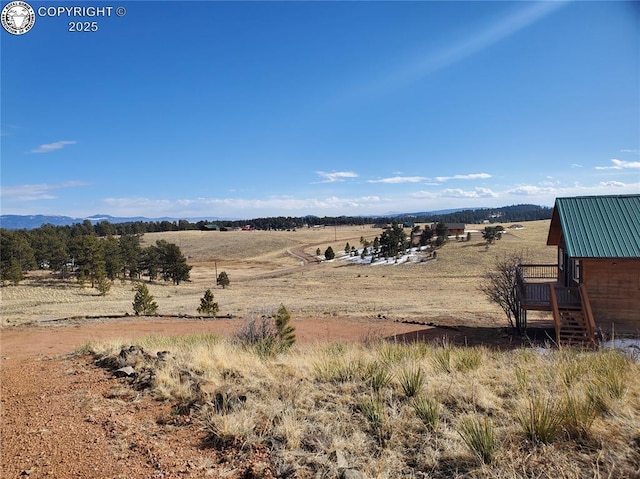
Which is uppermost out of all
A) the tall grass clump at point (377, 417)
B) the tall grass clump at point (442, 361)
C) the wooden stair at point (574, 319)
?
the tall grass clump at point (377, 417)

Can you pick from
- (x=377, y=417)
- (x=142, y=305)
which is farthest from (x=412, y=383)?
(x=142, y=305)

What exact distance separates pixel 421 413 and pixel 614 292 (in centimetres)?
1506

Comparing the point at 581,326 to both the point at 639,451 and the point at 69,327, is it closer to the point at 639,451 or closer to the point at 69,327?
the point at 639,451

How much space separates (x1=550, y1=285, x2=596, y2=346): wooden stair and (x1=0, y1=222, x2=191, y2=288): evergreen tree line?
44803mm

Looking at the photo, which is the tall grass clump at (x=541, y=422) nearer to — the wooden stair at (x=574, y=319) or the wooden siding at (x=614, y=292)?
→ the wooden stair at (x=574, y=319)

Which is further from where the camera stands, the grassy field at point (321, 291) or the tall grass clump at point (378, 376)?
the grassy field at point (321, 291)

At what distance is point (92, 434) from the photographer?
4.64m

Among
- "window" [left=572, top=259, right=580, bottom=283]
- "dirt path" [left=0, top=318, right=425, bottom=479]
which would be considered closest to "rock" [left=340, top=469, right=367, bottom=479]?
"dirt path" [left=0, top=318, right=425, bottom=479]

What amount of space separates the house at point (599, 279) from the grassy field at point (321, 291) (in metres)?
6.54

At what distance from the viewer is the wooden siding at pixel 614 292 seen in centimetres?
1498

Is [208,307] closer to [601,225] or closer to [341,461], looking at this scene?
[601,225]

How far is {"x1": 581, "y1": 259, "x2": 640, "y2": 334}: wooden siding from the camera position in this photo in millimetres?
14977

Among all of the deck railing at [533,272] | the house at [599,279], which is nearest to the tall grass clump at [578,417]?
the house at [599,279]

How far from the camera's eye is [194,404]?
18.0 ft
